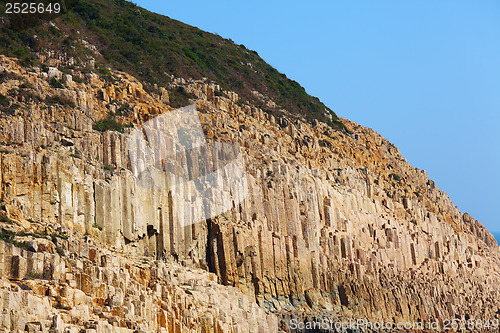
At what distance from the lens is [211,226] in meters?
74.6

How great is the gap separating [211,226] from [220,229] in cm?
70

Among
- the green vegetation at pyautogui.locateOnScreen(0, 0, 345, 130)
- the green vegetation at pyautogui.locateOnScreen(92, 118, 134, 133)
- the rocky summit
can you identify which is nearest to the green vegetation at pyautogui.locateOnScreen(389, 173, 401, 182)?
the rocky summit

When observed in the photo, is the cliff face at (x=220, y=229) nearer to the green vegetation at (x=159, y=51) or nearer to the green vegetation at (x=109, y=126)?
the green vegetation at (x=109, y=126)

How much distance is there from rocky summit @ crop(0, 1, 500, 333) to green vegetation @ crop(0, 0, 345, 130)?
4.92 feet

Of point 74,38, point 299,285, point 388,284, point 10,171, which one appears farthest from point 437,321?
point 10,171

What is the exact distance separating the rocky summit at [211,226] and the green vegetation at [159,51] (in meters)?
1.50

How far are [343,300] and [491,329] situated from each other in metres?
19.6

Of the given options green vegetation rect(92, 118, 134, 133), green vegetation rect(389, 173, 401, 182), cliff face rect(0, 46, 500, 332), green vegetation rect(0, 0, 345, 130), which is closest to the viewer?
cliff face rect(0, 46, 500, 332)

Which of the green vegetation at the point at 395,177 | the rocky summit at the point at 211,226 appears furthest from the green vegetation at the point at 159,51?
the green vegetation at the point at 395,177

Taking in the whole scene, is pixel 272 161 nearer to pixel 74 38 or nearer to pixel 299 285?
pixel 299 285

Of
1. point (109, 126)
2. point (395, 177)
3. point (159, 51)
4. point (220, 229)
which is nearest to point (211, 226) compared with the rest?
point (220, 229)

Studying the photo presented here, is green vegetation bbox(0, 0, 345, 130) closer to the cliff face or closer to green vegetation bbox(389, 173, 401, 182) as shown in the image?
the cliff face

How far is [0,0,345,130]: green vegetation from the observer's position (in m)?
83.1

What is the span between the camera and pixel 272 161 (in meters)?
86.0
